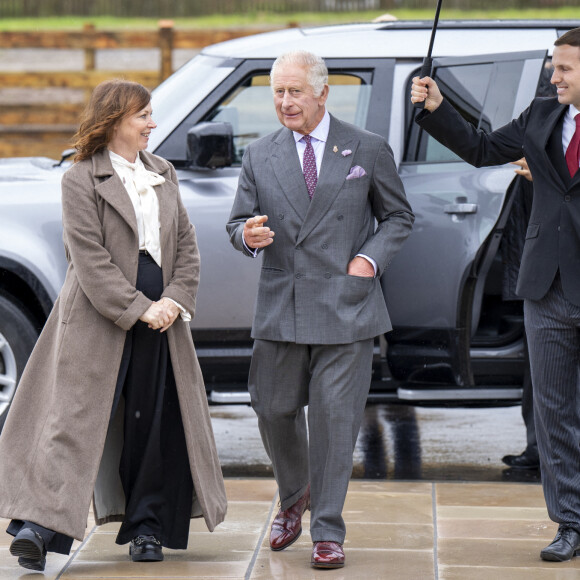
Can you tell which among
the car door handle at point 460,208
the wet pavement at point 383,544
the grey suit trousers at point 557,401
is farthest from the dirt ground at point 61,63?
the grey suit trousers at point 557,401

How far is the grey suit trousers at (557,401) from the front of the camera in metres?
4.37

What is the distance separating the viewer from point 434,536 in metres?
4.66

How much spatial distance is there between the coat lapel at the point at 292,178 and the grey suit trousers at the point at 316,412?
494mm

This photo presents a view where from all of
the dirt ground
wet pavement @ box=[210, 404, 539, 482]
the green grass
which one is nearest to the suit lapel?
wet pavement @ box=[210, 404, 539, 482]

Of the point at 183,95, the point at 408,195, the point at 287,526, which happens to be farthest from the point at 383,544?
the point at 183,95

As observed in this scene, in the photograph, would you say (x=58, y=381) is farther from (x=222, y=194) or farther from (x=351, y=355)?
(x=222, y=194)

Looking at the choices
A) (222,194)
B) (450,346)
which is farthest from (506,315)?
(222,194)

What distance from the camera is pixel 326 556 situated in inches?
166

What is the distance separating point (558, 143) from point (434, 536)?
1.55m

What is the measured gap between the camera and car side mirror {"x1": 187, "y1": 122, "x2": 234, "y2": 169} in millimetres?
5465

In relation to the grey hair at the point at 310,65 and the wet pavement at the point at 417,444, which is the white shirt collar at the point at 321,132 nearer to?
the grey hair at the point at 310,65

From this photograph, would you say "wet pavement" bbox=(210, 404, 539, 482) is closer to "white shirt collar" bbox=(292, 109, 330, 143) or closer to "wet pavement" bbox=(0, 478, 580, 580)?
"wet pavement" bbox=(0, 478, 580, 580)

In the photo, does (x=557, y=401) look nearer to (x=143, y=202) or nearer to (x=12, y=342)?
(x=143, y=202)

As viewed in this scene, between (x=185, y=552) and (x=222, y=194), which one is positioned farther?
(x=222, y=194)
